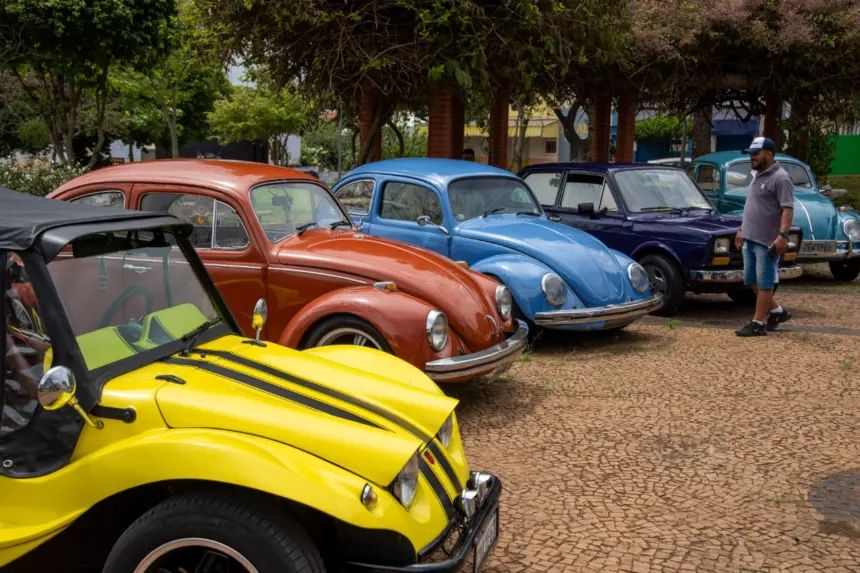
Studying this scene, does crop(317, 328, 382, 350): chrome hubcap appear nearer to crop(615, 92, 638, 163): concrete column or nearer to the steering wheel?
the steering wheel

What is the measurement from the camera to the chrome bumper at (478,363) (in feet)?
18.2

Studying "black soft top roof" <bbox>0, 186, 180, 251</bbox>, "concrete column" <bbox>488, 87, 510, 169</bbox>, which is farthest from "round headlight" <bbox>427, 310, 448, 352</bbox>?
"concrete column" <bbox>488, 87, 510, 169</bbox>

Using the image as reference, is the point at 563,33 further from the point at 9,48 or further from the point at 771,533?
the point at 9,48

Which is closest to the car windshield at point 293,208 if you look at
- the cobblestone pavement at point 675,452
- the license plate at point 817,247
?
the cobblestone pavement at point 675,452

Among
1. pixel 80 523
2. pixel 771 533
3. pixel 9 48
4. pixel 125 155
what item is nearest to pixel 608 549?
pixel 771 533

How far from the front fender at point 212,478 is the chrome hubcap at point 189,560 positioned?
0.21 metres

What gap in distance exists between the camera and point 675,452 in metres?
5.36

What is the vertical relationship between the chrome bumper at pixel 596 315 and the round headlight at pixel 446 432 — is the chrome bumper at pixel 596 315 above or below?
below

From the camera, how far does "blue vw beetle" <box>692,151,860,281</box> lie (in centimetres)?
1155

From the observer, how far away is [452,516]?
3.14m

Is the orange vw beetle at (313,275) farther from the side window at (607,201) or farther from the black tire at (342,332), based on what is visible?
the side window at (607,201)

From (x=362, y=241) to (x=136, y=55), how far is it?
1342 centimetres

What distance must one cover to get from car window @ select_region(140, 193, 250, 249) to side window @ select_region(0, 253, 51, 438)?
317 centimetres

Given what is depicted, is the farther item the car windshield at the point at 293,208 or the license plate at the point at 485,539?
the car windshield at the point at 293,208
